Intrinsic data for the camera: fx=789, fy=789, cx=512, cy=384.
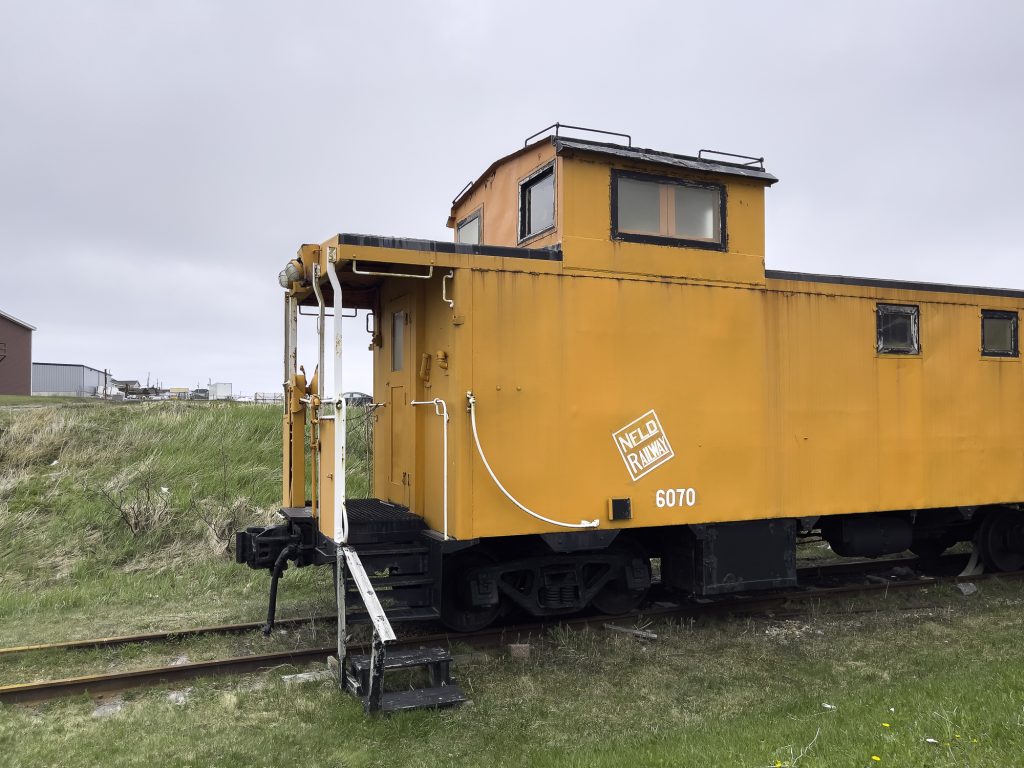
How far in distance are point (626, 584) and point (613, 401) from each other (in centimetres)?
186

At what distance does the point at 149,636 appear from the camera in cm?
719

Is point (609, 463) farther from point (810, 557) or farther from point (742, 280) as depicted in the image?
point (810, 557)

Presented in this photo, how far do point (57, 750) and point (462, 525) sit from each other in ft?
10.2

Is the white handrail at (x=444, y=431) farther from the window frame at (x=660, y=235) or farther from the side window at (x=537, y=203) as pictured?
the window frame at (x=660, y=235)

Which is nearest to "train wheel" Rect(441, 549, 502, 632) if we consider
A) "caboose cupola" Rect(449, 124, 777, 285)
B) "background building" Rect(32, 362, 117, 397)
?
"caboose cupola" Rect(449, 124, 777, 285)

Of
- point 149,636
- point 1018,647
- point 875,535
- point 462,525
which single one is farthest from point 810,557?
point 149,636

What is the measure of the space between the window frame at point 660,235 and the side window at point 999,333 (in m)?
3.80

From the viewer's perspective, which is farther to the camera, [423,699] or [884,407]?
[884,407]

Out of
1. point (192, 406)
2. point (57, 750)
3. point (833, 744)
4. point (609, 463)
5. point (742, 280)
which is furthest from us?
point (192, 406)

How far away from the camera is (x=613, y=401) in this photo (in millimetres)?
7051

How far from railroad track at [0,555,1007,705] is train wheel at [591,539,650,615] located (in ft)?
0.34

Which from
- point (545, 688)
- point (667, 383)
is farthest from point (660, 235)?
point (545, 688)

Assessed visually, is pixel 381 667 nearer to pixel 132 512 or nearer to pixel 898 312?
pixel 898 312

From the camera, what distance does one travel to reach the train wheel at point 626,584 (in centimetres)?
757
